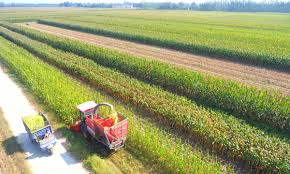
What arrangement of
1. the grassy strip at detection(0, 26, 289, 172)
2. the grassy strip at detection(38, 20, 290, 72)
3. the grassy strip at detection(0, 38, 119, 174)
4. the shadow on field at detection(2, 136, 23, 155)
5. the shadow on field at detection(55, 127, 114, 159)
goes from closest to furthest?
the grassy strip at detection(0, 26, 289, 172), the shadow on field at detection(55, 127, 114, 159), the shadow on field at detection(2, 136, 23, 155), the grassy strip at detection(0, 38, 119, 174), the grassy strip at detection(38, 20, 290, 72)

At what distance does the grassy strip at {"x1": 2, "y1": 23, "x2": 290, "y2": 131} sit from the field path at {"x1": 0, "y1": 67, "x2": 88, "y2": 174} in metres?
7.49

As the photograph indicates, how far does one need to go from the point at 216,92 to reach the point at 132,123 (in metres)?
5.05

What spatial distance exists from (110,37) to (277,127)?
102ft

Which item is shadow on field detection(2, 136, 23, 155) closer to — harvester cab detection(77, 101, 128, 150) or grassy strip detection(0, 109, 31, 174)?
grassy strip detection(0, 109, 31, 174)

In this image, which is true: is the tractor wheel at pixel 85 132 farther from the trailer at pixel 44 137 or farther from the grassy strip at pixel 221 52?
the grassy strip at pixel 221 52

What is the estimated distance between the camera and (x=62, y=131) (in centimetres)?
1159

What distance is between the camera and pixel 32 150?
10344 mm

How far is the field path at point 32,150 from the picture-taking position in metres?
9.25

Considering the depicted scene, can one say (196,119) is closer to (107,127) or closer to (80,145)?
(107,127)

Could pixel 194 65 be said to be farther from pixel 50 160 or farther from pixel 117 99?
pixel 50 160

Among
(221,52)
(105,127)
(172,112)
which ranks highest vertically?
(221,52)

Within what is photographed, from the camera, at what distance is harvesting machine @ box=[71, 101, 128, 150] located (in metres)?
9.43

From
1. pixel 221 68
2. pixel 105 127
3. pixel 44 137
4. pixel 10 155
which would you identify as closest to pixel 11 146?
pixel 10 155

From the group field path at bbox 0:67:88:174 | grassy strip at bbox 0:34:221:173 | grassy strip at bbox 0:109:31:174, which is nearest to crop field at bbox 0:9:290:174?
grassy strip at bbox 0:34:221:173
